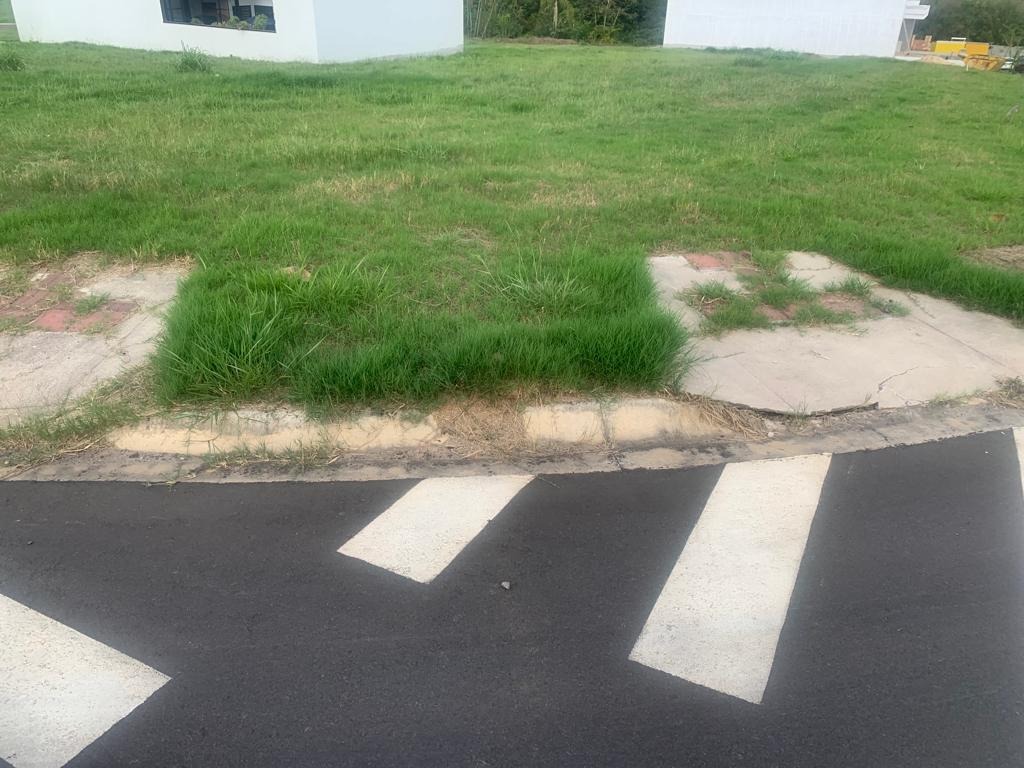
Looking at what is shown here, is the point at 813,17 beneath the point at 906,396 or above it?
above

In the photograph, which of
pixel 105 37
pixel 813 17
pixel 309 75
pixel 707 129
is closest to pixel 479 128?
pixel 707 129

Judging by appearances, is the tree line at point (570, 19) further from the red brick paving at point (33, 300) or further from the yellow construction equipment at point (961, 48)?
the red brick paving at point (33, 300)

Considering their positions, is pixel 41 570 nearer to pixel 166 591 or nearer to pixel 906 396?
pixel 166 591

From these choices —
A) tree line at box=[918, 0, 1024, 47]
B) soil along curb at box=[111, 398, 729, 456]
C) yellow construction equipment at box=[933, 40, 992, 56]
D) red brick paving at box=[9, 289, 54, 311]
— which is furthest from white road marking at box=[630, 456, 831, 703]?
tree line at box=[918, 0, 1024, 47]

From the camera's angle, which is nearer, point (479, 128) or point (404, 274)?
point (404, 274)

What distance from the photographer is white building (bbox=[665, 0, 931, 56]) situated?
109 ft

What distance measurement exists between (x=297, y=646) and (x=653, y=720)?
1.17m

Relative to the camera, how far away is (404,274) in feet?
18.0

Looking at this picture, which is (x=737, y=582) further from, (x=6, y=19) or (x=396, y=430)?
(x=6, y=19)

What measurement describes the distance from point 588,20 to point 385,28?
2374 centimetres

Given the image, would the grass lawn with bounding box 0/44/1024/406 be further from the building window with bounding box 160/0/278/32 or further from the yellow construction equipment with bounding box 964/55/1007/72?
the yellow construction equipment with bounding box 964/55/1007/72

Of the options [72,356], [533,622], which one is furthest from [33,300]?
[533,622]

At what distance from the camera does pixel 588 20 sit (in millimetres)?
44125

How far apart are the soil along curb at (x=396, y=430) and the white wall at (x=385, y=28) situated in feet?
66.2
